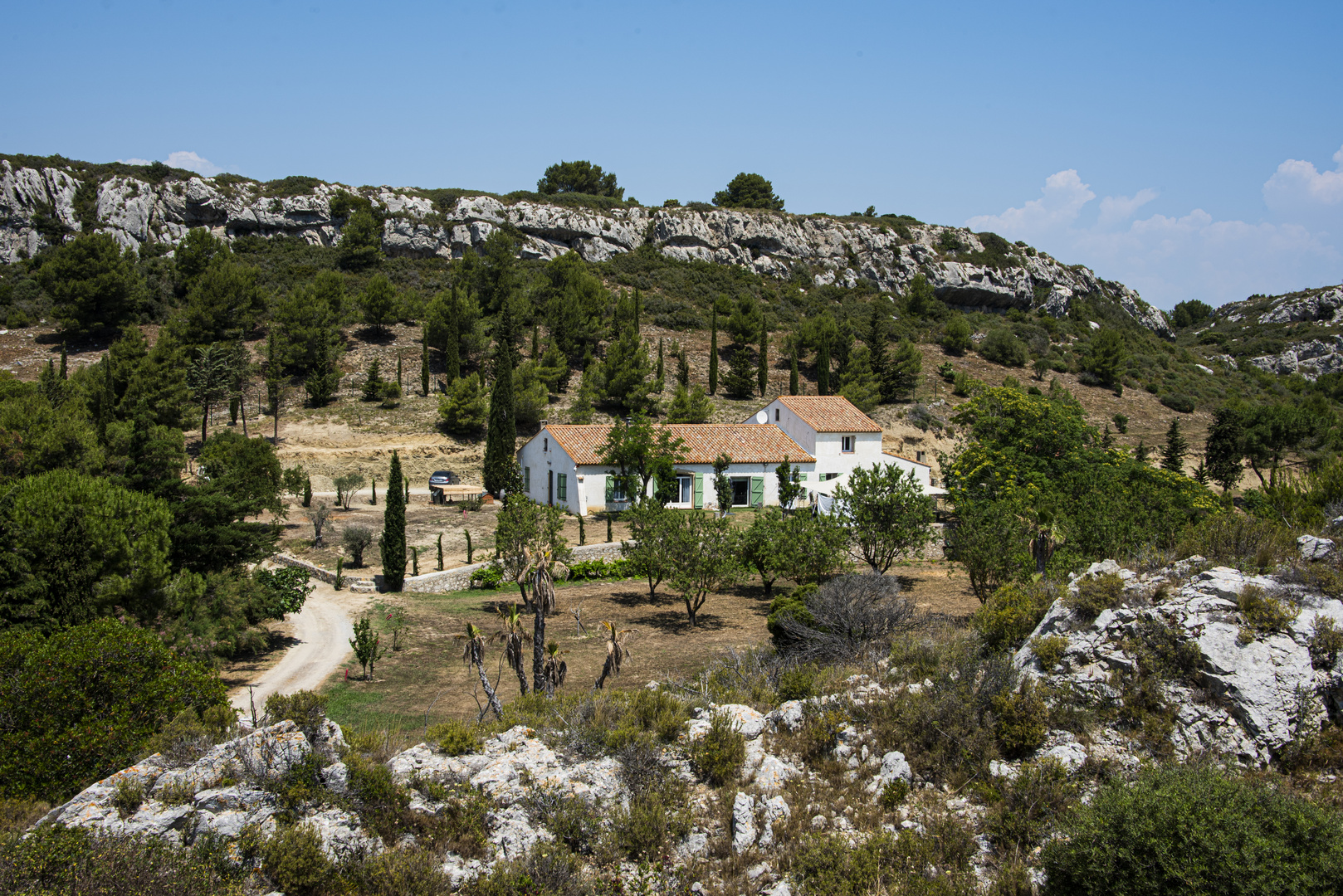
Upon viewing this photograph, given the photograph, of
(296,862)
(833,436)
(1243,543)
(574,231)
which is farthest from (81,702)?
(574,231)

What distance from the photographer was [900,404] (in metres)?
59.1

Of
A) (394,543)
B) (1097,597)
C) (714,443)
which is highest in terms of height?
(714,443)

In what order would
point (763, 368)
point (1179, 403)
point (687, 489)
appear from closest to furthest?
point (687, 489), point (763, 368), point (1179, 403)

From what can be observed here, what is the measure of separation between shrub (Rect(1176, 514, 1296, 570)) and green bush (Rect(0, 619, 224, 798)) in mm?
14603

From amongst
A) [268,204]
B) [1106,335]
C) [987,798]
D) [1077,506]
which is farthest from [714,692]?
[268,204]

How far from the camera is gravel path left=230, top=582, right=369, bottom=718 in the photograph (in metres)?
17.0

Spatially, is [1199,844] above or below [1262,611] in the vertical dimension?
below

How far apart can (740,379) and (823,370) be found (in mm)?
7419

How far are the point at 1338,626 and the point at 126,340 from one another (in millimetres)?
53568

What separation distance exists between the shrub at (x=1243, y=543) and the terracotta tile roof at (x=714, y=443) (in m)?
24.2

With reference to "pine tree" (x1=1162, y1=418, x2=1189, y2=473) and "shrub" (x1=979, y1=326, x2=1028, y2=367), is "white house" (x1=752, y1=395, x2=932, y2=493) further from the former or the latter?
"shrub" (x1=979, y1=326, x2=1028, y2=367)

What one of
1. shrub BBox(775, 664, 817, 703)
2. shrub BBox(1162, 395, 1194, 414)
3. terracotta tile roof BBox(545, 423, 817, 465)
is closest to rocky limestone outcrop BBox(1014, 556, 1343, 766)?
shrub BBox(775, 664, 817, 703)

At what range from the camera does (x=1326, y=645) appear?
885 centimetres

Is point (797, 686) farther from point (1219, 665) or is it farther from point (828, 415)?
point (828, 415)
